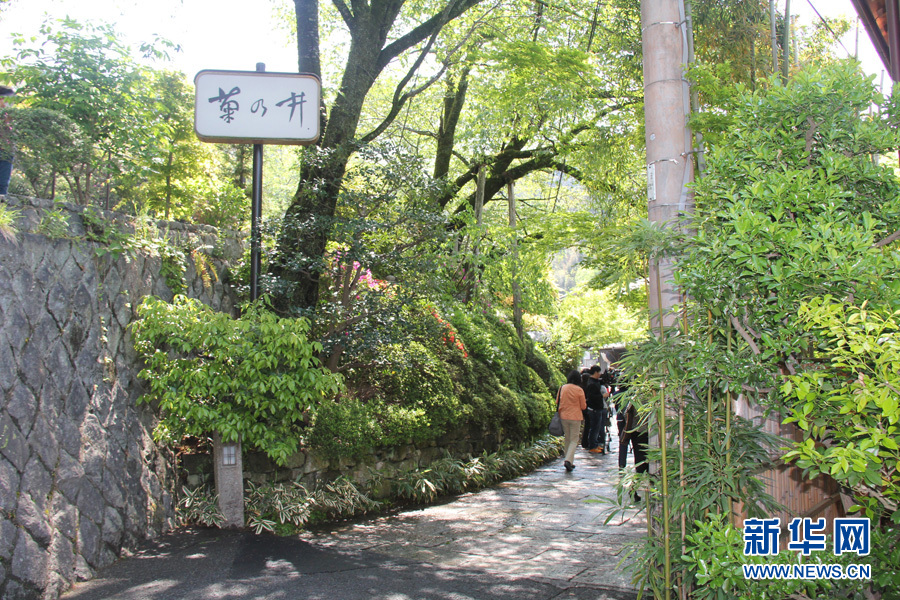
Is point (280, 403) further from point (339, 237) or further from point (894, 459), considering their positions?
point (894, 459)

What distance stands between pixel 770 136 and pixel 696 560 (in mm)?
2151

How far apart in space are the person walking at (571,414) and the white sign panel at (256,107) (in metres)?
6.01

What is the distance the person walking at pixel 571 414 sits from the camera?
11.0 m

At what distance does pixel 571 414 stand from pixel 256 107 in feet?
22.1

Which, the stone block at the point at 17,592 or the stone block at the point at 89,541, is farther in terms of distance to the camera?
the stone block at the point at 89,541

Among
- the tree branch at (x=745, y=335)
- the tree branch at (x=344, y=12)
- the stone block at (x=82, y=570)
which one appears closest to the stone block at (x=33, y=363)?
the stone block at (x=82, y=570)

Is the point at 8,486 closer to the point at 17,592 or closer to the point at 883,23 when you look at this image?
the point at 17,592

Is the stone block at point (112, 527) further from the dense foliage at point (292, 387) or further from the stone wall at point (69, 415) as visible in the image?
the dense foliage at point (292, 387)

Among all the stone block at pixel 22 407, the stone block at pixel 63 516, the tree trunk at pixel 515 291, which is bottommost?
the stone block at pixel 63 516

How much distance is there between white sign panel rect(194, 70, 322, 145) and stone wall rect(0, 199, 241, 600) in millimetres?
1535

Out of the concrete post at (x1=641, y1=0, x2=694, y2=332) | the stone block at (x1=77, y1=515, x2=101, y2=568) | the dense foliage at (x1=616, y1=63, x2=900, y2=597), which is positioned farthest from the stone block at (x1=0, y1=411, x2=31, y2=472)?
the concrete post at (x1=641, y1=0, x2=694, y2=332)

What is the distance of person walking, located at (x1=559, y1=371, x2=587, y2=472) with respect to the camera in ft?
35.9

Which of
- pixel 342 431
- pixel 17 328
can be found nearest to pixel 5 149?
pixel 17 328

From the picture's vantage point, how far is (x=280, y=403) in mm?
6574
